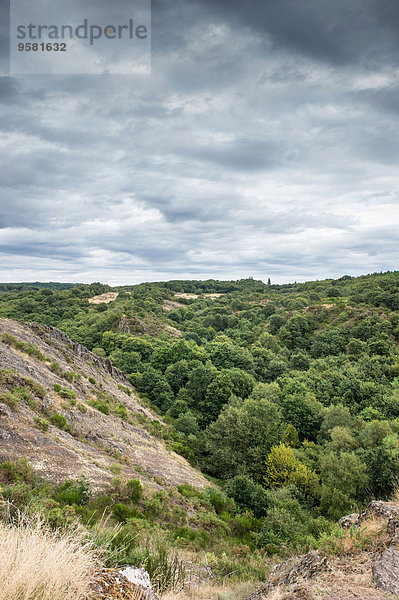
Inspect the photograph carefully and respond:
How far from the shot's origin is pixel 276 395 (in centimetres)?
3800

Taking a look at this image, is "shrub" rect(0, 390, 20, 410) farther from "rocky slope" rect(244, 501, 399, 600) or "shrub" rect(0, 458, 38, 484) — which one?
"rocky slope" rect(244, 501, 399, 600)

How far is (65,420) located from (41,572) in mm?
12239

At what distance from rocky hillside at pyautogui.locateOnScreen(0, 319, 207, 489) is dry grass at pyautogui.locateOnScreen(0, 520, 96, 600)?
7.61m

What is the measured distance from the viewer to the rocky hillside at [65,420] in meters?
10.9

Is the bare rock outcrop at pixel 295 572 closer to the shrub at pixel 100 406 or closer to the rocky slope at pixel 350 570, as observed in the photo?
the rocky slope at pixel 350 570

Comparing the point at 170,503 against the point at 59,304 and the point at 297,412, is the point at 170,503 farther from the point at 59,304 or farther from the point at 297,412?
the point at 59,304

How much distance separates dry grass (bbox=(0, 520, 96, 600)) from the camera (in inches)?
120

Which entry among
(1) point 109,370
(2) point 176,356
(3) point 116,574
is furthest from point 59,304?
(3) point 116,574

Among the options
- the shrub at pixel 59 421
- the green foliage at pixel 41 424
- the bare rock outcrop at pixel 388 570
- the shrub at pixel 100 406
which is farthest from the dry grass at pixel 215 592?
the shrub at pixel 100 406

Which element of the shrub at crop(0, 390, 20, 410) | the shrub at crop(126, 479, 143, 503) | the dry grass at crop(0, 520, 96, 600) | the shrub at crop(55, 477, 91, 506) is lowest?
the shrub at crop(126, 479, 143, 503)

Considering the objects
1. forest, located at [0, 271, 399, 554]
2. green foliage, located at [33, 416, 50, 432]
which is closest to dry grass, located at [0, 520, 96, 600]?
forest, located at [0, 271, 399, 554]

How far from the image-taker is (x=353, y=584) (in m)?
5.04

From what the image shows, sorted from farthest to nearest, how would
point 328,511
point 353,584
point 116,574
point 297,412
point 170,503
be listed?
point 297,412
point 328,511
point 170,503
point 353,584
point 116,574

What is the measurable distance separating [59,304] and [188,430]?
238ft
